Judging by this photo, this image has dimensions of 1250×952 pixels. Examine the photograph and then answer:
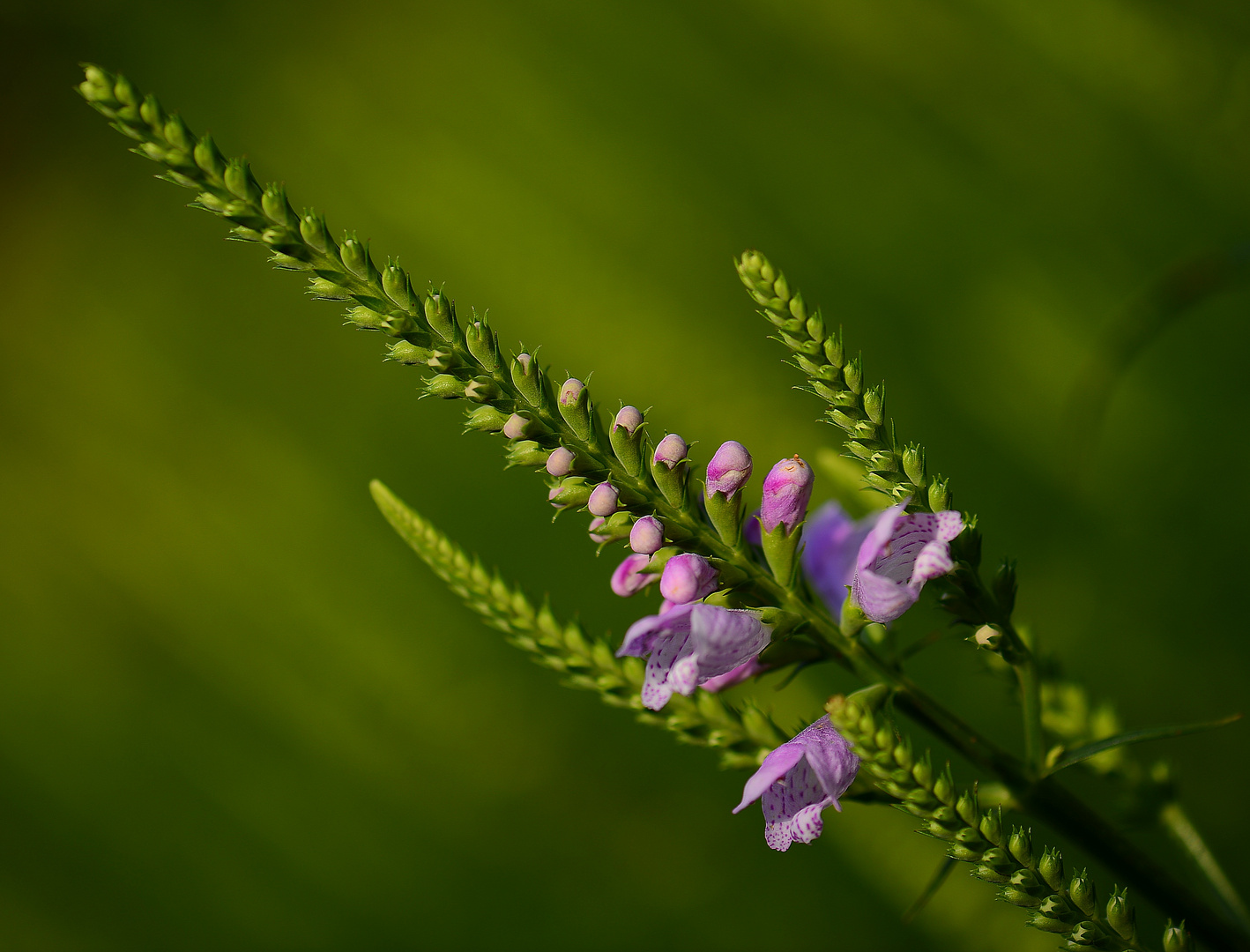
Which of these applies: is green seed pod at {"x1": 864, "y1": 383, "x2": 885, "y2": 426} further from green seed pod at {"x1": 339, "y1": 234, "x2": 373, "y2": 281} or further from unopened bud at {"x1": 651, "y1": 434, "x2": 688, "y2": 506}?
green seed pod at {"x1": 339, "y1": 234, "x2": 373, "y2": 281}

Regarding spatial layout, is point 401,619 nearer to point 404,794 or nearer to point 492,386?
point 404,794

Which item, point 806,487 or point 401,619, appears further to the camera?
point 401,619

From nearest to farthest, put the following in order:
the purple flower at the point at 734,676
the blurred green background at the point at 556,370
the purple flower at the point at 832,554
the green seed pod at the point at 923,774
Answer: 1. the green seed pod at the point at 923,774
2. the purple flower at the point at 734,676
3. the purple flower at the point at 832,554
4. the blurred green background at the point at 556,370

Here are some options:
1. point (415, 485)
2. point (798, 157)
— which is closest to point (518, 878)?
point (415, 485)

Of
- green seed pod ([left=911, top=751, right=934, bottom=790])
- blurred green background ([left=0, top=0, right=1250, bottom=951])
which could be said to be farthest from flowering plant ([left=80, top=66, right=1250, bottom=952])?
blurred green background ([left=0, top=0, right=1250, bottom=951])

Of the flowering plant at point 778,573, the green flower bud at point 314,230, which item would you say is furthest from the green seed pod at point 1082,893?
the green flower bud at point 314,230

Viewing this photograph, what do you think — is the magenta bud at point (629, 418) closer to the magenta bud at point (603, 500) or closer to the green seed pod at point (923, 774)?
the magenta bud at point (603, 500)
